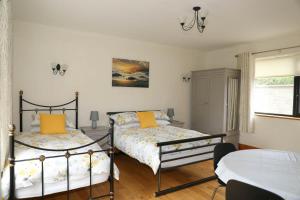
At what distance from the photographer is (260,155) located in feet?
6.99

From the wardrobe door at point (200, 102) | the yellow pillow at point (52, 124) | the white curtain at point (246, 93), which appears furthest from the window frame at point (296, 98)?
the yellow pillow at point (52, 124)

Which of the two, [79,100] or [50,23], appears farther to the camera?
[79,100]

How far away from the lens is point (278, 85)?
4.47 meters

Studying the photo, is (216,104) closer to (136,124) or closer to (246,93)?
(246,93)

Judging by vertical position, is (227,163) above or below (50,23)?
below

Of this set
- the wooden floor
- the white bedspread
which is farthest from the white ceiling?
the wooden floor

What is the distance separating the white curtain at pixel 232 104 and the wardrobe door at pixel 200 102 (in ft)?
1.70

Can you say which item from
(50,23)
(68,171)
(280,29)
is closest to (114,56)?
(50,23)

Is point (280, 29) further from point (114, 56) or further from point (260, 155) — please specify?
point (114, 56)

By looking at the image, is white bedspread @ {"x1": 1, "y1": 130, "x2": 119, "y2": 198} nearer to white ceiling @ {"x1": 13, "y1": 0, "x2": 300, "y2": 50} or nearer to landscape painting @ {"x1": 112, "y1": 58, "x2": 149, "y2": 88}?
white ceiling @ {"x1": 13, "y1": 0, "x2": 300, "y2": 50}

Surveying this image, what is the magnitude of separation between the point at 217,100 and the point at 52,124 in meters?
3.49

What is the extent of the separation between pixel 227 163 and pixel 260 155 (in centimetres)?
52

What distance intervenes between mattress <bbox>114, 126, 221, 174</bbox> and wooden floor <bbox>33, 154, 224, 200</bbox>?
36 centimetres

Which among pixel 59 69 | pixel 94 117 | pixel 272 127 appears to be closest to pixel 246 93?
pixel 272 127
